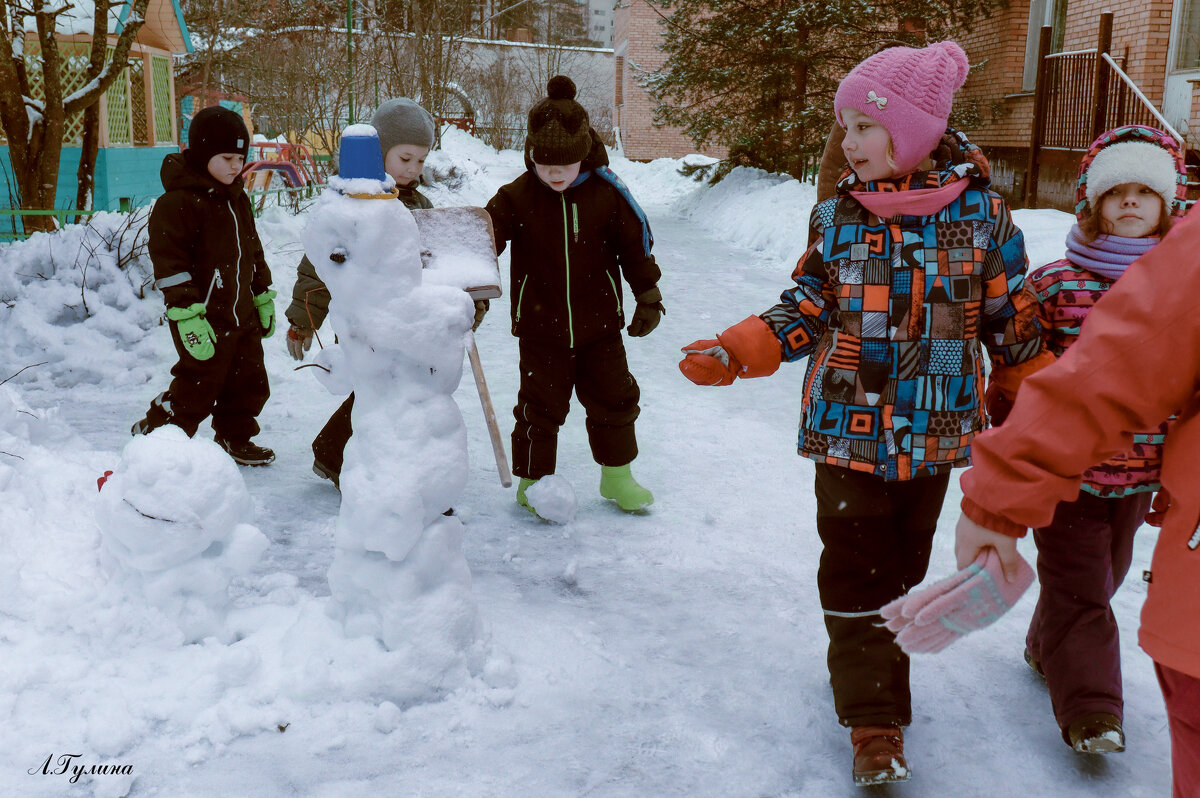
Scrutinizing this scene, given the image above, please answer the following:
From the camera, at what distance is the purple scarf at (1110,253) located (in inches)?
101

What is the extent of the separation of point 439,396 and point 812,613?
1537 millimetres

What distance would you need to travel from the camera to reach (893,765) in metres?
2.40

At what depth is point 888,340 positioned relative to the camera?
246 centimetres

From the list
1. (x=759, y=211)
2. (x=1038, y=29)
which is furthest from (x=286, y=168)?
(x=1038, y=29)

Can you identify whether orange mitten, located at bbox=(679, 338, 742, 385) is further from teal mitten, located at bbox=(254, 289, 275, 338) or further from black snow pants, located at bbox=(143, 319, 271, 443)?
teal mitten, located at bbox=(254, 289, 275, 338)

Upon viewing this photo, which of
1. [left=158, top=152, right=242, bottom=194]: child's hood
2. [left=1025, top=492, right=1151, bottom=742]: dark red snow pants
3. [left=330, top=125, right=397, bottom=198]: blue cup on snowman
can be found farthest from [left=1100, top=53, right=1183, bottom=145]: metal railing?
[left=330, top=125, right=397, bottom=198]: blue cup on snowman

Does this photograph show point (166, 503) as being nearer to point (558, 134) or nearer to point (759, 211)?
point (558, 134)

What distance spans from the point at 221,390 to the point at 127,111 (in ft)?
36.8

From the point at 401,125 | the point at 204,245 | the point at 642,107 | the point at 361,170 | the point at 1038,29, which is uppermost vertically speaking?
the point at 1038,29

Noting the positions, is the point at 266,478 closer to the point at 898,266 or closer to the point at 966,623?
the point at 898,266

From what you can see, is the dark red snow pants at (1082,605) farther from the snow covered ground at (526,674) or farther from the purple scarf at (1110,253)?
the purple scarf at (1110,253)

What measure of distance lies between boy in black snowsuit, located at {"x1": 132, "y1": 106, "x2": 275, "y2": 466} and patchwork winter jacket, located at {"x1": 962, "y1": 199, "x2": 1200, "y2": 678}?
3765 mm

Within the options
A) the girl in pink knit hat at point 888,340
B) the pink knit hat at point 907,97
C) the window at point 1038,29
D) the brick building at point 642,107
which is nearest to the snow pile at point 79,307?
the girl in pink knit hat at point 888,340

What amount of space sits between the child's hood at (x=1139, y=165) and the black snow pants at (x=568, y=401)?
2.05 metres
